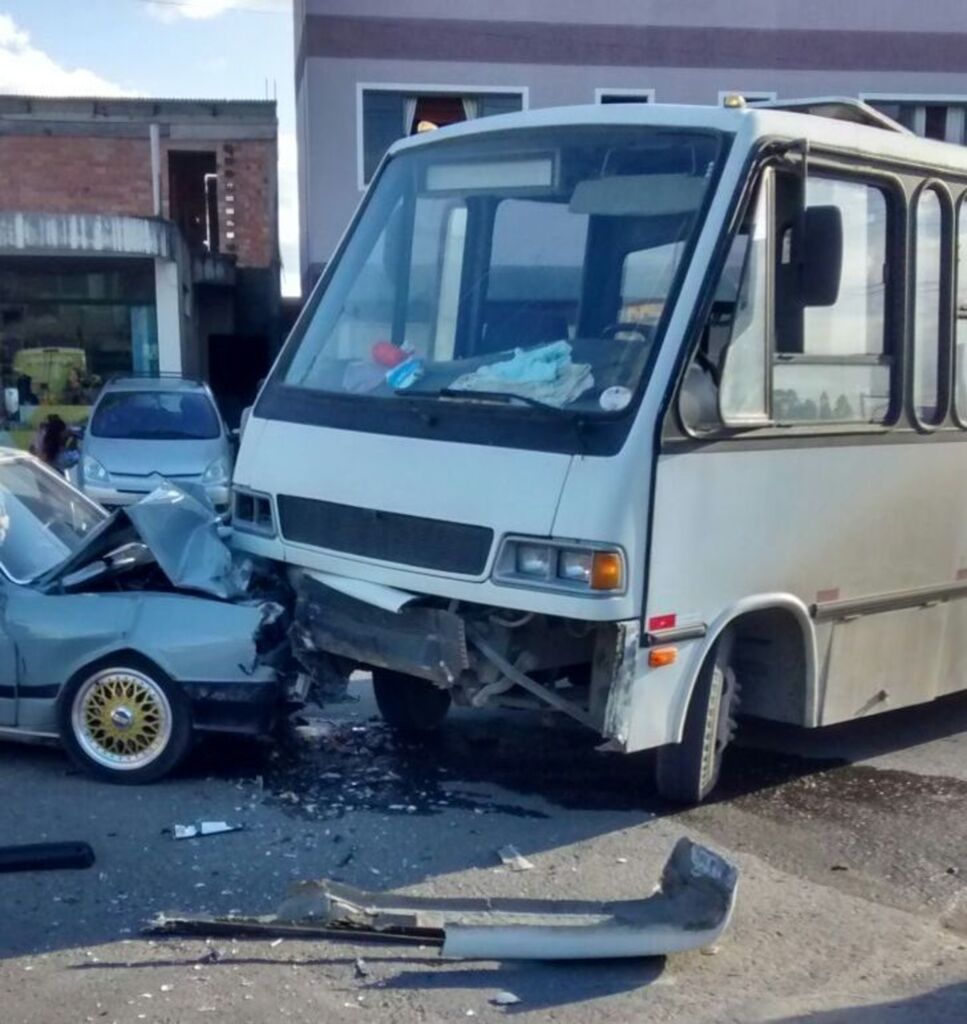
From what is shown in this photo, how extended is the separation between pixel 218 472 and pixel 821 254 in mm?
11121

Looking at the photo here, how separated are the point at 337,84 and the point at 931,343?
56.1 ft

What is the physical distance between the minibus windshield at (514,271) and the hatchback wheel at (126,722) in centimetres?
149

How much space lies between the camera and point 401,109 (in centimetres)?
2303

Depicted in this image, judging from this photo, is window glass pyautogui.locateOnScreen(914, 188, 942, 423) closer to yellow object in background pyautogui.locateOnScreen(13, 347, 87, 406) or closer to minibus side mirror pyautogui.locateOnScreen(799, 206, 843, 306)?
minibus side mirror pyautogui.locateOnScreen(799, 206, 843, 306)

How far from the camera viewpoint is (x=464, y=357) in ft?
21.2

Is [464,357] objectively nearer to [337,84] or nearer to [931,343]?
[931,343]

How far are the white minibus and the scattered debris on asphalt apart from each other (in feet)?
2.43

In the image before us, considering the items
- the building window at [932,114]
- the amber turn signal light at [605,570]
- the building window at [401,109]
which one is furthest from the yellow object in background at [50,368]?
the amber turn signal light at [605,570]

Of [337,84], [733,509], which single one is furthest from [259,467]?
[337,84]

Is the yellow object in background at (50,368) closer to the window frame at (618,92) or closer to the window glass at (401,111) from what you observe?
the window glass at (401,111)

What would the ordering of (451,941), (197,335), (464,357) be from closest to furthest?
1. (451,941)
2. (464,357)
3. (197,335)

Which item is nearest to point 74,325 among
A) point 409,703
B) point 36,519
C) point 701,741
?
point 36,519

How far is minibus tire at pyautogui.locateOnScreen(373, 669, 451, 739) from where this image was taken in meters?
7.72

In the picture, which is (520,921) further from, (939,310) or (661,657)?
(939,310)
